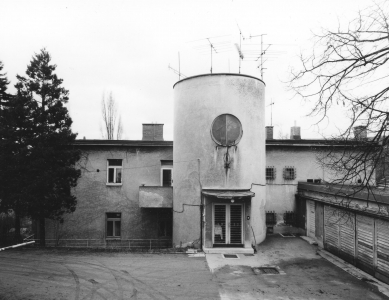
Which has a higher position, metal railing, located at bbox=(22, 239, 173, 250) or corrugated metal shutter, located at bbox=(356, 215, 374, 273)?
corrugated metal shutter, located at bbox=(356, 215, 374, 273)

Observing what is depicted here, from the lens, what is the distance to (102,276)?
10.1 m

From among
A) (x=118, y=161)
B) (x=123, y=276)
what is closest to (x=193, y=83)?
(x=118, y=161)

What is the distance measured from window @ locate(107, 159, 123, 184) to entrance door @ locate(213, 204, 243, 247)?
7171 millimetres

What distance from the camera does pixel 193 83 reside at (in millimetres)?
14484

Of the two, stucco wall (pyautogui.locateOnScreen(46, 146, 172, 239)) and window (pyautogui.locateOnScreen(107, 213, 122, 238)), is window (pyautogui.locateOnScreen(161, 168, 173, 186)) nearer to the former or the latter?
stucco wall (pyautogui.locateOnScreen(46, 146, 172, 239))

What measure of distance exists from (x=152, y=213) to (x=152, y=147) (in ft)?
13.2

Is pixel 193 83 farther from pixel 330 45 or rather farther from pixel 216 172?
pixel 330 45

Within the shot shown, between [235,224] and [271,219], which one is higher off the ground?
[235,224]

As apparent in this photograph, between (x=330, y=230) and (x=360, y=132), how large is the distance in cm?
947

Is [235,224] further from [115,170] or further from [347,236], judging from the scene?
[115,170]

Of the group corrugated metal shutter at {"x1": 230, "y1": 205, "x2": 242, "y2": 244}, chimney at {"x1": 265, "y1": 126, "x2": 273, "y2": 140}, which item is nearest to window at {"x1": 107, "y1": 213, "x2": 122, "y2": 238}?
corrugated metal shutter at {"x1": 230, "y1": 205, "x2": 242, "y2": 244}

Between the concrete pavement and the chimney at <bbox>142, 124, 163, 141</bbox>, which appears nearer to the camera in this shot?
the concrete pavement

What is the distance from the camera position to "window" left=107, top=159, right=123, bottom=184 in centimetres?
1819

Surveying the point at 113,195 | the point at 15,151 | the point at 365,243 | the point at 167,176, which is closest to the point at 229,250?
the point at 365,243
